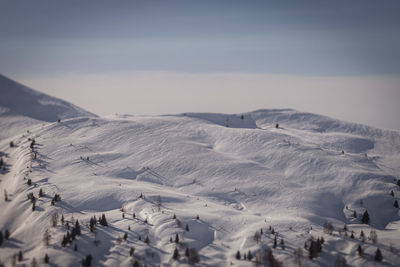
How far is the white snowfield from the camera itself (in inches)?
3125

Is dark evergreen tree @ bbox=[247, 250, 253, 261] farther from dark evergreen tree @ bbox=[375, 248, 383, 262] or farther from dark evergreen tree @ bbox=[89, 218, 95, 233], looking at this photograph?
dark evergreen tree @ bbox=[89, 218, 95, 233]

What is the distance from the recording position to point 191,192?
110562 millimetres

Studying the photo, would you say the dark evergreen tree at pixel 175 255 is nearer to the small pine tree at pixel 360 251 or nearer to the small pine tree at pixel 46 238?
the small pine tree at pixel 46 238

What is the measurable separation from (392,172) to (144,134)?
375ft

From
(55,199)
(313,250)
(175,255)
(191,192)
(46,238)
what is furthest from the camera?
(191,192)

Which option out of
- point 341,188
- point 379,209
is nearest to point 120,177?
point 341,188

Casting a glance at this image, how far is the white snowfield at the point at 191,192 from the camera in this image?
260 ft

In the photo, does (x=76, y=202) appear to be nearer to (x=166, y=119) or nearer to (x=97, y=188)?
(x=97, y=188)

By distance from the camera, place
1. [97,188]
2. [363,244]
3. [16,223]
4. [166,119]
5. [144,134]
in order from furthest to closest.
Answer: [166,119]
[144,134]
[97,188]
[16,223]
[363,244]

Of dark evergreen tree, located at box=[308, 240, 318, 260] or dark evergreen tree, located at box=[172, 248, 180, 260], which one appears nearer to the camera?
dark evergreen tree, located at box=[172, 248, 180, 260]

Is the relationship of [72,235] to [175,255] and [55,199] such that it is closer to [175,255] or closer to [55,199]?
[55,199]

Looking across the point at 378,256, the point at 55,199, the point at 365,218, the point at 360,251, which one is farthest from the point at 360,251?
the point at 55,199

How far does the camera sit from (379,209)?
4055 inches

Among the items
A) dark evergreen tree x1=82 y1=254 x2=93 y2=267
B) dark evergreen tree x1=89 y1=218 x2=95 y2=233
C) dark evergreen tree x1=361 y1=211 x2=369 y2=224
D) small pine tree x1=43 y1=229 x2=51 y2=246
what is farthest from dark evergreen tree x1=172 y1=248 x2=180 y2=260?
dark evergreen tree x1=361 y1=211 x2=369 y2=224
